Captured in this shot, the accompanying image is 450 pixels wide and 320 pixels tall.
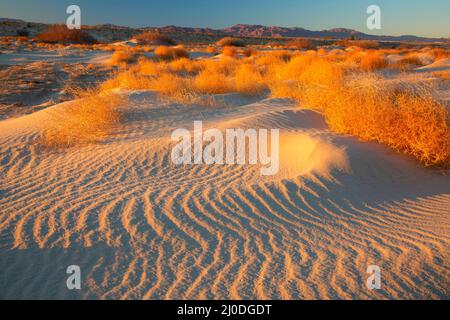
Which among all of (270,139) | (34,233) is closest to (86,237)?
(34,233)

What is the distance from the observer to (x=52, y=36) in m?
32.8

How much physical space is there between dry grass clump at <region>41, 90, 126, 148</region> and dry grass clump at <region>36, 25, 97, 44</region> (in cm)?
2922

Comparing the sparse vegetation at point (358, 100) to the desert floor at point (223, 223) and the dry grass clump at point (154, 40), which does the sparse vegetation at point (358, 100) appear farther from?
the dry grass clump at point (154, 40)

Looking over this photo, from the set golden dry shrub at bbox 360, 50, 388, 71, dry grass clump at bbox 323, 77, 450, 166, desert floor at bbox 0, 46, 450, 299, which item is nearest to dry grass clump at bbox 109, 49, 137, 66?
golden dry shrub at bbox 360, 50, 388, 71

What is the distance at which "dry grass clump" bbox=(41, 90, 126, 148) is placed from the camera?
6.39 m

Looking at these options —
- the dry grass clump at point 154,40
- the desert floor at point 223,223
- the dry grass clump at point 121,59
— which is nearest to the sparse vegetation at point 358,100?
the desert floor at point 223,223

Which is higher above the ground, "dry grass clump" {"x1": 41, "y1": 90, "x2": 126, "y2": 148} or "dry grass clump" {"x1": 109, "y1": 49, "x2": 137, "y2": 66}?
"dry grass clump" {"x1": 109, "y1": 49, "x2": 137, "y2": 66}

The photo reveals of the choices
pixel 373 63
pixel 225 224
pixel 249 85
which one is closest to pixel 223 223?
pixel 225 224

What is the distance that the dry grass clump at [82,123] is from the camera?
6395 mm

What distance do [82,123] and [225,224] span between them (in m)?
4.60

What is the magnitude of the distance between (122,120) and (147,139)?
153cm

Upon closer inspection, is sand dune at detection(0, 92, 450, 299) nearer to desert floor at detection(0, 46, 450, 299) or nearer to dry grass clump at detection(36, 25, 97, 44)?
desert floor at detection(0, 46, 450, 299)

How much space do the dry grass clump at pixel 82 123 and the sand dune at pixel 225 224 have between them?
1.73 feet
